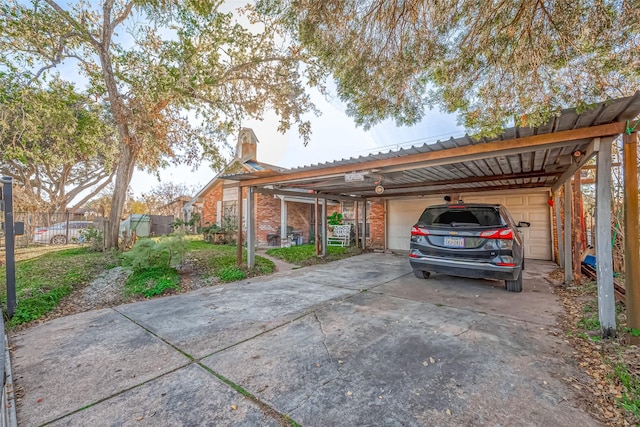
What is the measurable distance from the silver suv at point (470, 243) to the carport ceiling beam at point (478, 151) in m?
1.01

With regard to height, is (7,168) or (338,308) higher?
(7,168)

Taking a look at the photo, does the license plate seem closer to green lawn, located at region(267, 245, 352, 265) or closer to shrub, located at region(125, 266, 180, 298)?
green lawn, located at region(267, 245, 352, 265)

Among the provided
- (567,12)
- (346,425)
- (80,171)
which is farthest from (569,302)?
(80,171)

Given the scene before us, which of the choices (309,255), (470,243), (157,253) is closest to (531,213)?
(470,243)

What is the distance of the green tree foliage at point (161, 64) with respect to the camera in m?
6.71

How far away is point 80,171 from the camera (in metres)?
18.8

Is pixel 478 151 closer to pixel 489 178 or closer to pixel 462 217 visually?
pixel 462 217

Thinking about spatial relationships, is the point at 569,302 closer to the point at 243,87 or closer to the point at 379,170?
the point at 379,170

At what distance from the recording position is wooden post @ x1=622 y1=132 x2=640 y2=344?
9.70 ft

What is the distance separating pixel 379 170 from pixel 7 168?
2217cm

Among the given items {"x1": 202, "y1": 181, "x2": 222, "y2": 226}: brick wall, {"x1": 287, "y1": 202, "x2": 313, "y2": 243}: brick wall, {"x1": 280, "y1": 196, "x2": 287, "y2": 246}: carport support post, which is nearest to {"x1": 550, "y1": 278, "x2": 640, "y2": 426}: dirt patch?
{"x1": 280, "y1": 196, "x2": 287, "y2": 246}: carport support post

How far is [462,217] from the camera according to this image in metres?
4.88

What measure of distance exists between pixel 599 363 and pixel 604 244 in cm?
138

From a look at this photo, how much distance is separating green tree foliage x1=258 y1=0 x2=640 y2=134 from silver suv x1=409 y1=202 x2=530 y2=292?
1.89 metres
